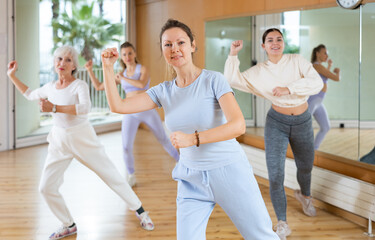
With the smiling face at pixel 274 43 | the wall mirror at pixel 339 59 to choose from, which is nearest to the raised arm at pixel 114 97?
the smiling face at pixel 274 43

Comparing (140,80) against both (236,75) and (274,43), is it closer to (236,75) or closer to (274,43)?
(236,75)

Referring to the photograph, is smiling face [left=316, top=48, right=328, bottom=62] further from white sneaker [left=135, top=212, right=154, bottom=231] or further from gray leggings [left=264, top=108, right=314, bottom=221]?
white sneaker [left=135, top=212, right=154, bottom=231]

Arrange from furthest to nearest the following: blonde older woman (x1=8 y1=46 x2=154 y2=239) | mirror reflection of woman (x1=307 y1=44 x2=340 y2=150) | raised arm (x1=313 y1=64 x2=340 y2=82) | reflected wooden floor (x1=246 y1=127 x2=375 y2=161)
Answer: mirror reflection of woman (x1=307 y1=44 x2=340 y2=150)
raised arm (x1=313 y1=64 x2=340 y2=82)
reflected wooden floor (x1=246 y1=127 x2=375 y2=161)
blonde older woman (x1=8 y1=46 x2=154 y2=239)

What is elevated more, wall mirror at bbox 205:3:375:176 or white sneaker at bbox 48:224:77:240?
wall mirror at bbox 205:3:375:176

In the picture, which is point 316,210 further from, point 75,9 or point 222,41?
point 75,9

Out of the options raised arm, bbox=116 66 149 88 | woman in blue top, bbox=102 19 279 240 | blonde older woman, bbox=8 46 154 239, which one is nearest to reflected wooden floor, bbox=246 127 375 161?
raised arm, bbox=116 66 149 88

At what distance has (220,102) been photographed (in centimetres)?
175

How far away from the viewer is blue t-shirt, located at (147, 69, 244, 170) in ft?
5.83

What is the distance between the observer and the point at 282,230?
317cm

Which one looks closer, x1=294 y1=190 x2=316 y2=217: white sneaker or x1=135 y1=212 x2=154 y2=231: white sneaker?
x1=135 y1=212 x2=154 y2=231: white sneaker

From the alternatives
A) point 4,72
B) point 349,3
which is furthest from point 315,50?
point 4,72

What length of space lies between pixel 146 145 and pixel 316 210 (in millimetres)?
3663

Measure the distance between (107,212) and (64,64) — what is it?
4.38 feet

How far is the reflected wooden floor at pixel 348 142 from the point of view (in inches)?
143
